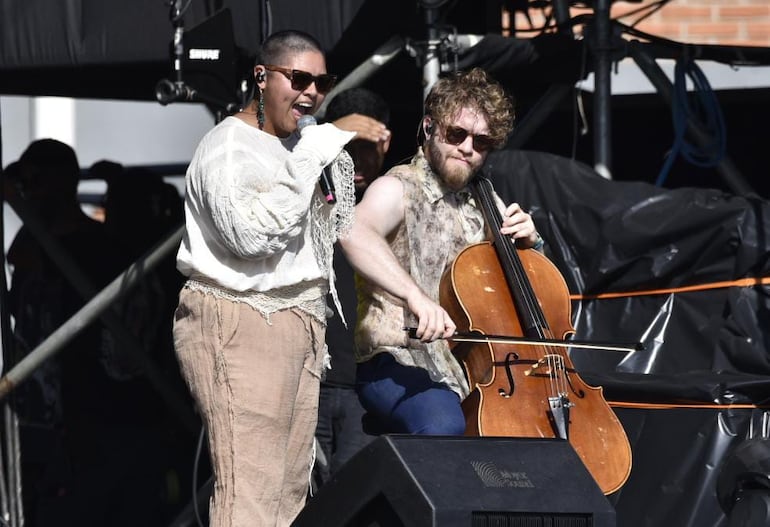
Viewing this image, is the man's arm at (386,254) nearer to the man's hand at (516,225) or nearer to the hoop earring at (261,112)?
the man's hand at (516,225)

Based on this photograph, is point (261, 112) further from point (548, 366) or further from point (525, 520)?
point (525, 520)

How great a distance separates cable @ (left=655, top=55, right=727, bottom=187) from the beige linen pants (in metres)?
2.45

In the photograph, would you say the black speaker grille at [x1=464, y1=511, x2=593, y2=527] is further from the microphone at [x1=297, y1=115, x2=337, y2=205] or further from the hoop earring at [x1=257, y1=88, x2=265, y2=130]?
the hoop earring at [x1=257, y1=88, x2=265, y2=130]

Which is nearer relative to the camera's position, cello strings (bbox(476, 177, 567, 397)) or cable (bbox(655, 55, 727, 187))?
cello strings (bbox(476, 177, 567, 397))

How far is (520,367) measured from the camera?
4.10 meters

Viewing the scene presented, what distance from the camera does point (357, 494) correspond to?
338 centimetres

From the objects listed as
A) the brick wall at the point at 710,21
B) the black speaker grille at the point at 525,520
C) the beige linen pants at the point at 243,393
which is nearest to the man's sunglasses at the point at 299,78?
the beige linen pants at the point at 243,393

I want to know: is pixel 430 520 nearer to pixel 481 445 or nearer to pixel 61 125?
pixel 481 445

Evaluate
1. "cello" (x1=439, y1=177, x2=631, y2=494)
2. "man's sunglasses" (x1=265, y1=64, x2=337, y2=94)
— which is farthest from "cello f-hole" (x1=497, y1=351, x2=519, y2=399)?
"man's sunglasses" (x1=265, y1=64, x2=337, y2=94)

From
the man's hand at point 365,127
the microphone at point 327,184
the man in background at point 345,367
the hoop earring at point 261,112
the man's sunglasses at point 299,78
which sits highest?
the man's sunglasses at point 299,78

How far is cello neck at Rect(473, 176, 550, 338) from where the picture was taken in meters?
4.16

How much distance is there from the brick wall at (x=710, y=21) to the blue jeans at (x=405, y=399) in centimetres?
531

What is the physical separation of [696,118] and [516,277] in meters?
1.99

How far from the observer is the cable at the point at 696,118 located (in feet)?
18.9
